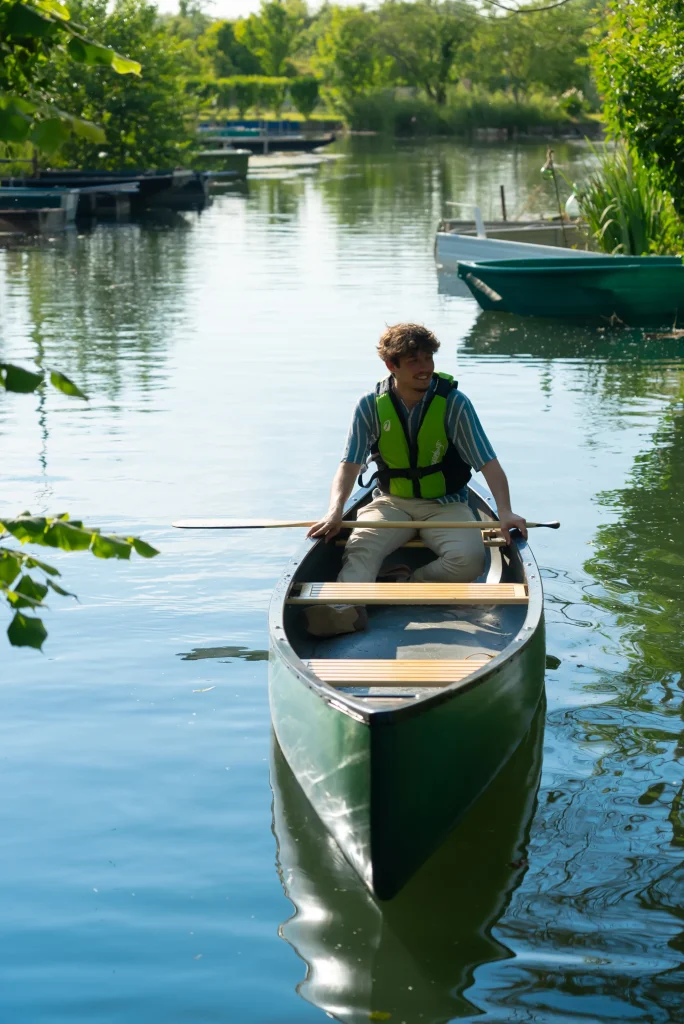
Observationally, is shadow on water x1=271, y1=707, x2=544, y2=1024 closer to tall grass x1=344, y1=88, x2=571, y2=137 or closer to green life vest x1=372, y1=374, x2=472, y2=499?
green life vest x1=372, y1=374, x2=472, y2=499

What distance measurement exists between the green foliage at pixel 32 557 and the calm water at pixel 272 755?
6.13 ft

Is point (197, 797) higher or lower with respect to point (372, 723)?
lower

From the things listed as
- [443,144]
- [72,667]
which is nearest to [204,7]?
[443,144]

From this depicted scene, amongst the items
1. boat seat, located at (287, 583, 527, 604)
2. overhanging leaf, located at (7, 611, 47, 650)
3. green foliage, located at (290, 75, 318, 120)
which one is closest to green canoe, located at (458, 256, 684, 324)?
boat seat, located at (287, 583, 527, 604)

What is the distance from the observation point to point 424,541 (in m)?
6.48

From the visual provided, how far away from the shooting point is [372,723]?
12.6 feet

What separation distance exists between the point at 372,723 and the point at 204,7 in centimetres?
13702

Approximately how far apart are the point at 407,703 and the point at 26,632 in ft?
5.88

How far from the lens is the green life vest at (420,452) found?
6230 mm

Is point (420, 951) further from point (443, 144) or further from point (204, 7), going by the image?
point (204, 7)

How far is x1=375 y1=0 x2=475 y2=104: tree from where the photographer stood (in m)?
91.1

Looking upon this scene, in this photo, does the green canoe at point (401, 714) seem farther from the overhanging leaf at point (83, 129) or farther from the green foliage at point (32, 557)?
the overhanging leaf at point (83, 129)

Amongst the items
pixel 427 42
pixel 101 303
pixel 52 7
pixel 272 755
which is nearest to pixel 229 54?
pixel 427 42

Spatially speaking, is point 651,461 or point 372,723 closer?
point 372,723
